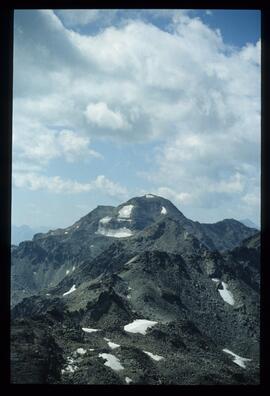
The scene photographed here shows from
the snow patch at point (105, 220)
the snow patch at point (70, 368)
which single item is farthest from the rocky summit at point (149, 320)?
the snow patch at point (105, 220)

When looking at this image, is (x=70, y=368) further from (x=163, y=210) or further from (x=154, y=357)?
(x=163, y=210)

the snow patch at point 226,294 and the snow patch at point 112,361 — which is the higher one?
the snow patch at point 112,361

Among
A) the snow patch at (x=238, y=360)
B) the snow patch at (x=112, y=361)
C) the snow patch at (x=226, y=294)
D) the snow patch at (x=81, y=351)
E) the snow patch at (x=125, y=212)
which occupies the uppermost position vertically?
the snow patch at (x=125, y=212)

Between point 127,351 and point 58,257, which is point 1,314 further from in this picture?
point 58,257

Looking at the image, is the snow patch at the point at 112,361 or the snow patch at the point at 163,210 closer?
the snow patch at the point at 112,361

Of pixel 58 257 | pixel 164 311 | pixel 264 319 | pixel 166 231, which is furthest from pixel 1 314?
pixel 58 257

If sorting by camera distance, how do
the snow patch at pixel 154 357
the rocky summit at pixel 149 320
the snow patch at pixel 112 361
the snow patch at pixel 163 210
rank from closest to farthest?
the rocky summit at pixel 149 320 → the snow patch at pixel 112 361 → the snow patch at pixel 154 357 → the snow patch at pixel 163 210

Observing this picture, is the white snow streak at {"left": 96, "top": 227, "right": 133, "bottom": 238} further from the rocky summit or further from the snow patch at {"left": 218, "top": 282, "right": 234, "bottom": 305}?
the snow patch at {"left": 218, "top": 282, "right": 234, "bottom": 305}

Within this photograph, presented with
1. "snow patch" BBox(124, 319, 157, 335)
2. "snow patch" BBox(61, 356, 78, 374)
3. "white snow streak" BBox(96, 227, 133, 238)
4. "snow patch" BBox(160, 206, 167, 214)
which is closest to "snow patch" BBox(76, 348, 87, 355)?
"snow patch" BBox(61, 356, 78, 374)

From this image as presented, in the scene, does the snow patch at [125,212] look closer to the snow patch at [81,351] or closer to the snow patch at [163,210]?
the snow patch at [163,210]
